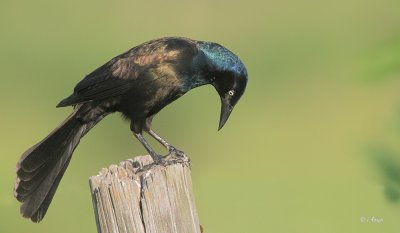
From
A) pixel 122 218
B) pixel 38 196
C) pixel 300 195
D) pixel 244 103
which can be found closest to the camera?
pixel 122 218

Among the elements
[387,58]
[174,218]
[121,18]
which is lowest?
[174,218]

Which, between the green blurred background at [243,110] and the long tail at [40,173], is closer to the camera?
the long tail at [40,173]

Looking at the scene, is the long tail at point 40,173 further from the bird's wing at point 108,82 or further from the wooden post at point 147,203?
the wooden post at point 147,203

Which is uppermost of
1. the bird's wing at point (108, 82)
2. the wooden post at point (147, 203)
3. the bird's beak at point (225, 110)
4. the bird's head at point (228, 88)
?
the bird's wing at point (108, 82)

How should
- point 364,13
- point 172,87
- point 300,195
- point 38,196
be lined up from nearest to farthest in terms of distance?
point 38,196
point 172,87
point 300,195
point 364,13

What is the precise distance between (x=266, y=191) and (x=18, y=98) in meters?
2.87

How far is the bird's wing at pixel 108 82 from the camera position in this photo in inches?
163

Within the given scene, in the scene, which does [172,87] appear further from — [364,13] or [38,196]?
[364,13]

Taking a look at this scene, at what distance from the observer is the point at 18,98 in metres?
8.44

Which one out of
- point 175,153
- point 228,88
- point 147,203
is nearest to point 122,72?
point 175,153

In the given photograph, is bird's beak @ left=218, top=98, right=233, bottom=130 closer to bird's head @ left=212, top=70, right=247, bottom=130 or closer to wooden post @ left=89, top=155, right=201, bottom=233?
bird's head @ left=212, top=70, right=247, bottom=130

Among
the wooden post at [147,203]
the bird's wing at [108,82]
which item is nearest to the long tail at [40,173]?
the bird's wing at [108,82]

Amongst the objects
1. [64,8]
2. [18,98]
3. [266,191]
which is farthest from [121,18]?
[266,191]

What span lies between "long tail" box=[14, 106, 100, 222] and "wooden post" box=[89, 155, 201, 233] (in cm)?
69
